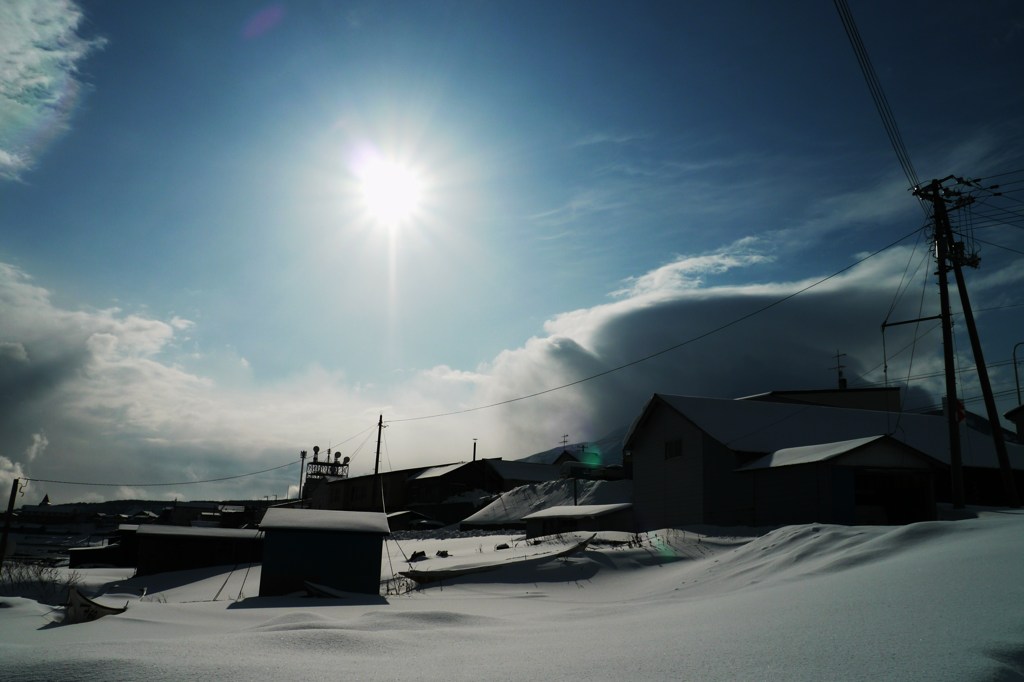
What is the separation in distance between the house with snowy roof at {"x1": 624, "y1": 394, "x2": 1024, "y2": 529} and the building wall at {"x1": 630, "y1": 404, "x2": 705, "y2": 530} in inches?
2.0

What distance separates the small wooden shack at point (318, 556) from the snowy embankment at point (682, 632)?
4.57 metres

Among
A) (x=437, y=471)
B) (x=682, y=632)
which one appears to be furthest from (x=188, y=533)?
(x=437, y=471)

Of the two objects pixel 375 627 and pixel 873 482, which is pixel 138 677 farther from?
pixel 873 482

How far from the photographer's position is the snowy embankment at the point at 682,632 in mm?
6328

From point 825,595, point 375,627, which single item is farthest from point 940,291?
point 375,627

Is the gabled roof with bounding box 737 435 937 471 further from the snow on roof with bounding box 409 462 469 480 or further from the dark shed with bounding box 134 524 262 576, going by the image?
the snow on roof with bounding box 409 462 469 480

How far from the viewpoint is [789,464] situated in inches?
1061

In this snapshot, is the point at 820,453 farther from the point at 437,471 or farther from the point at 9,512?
the point at 437,471

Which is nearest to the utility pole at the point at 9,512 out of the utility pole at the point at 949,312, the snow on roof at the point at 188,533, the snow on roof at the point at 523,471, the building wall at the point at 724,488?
the snow on roof at the point at 188,533

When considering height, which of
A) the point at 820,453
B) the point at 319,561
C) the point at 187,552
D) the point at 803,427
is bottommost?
the point at 187,552

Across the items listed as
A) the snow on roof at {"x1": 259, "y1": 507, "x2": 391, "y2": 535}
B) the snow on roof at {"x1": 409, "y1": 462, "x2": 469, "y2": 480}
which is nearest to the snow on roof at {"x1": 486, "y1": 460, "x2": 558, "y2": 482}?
the snow on roof at {"x1": 409, "y1": 462, "x2": 469, "y2": 480}

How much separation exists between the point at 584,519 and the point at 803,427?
1184 centimetres

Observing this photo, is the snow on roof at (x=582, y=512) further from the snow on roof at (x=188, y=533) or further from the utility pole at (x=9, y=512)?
the utility pole at (x=9, y=512)

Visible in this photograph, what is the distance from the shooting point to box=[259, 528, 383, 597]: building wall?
20.0 metres
